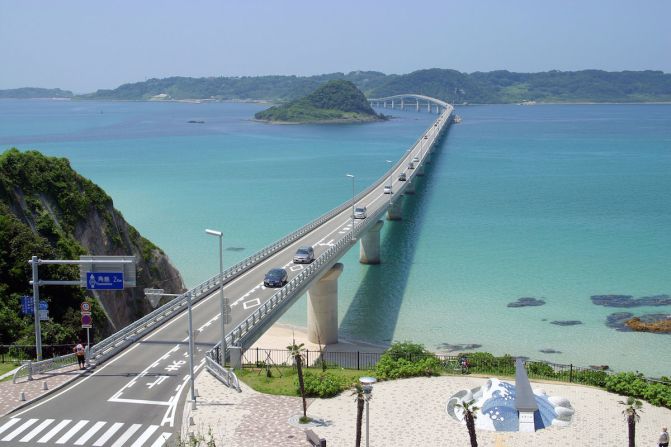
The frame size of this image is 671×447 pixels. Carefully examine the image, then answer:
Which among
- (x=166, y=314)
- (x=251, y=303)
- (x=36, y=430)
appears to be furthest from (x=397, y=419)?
(x=166, y=314)

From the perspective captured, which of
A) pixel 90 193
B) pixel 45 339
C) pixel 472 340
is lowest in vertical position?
pixel 472 340

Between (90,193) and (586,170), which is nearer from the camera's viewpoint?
(90,193)

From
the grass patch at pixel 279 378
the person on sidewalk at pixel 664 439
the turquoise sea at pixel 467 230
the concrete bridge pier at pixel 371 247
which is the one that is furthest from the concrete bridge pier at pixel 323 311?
the person on sidewalk at pixel 664 439

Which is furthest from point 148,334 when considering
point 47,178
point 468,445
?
point 47,178

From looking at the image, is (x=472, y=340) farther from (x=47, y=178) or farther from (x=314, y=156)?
(x=314, y=156)

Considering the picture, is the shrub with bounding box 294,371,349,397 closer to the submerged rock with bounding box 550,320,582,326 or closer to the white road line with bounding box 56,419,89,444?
the white road line with bounding box 56,419,89,444

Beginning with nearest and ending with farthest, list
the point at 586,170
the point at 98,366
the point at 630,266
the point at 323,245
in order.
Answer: the point at 98,366, the point at 323,245, the point at 630,266, the point at 586,170

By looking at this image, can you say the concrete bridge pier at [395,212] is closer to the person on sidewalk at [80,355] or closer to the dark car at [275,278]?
the dark car at [275,278]
